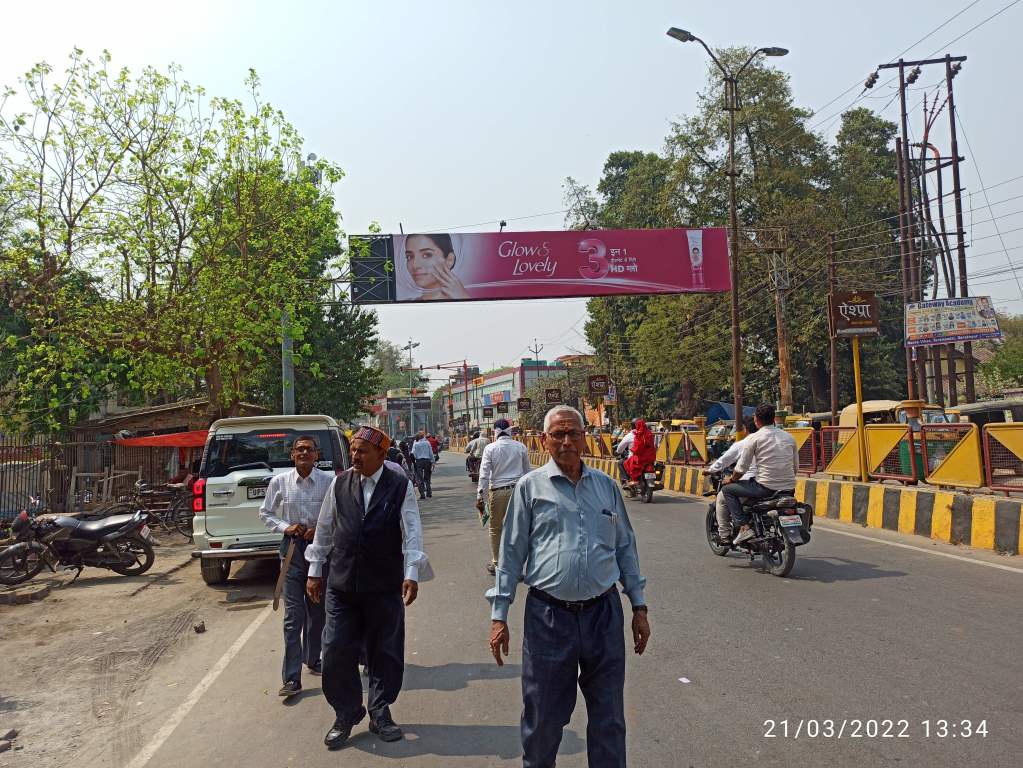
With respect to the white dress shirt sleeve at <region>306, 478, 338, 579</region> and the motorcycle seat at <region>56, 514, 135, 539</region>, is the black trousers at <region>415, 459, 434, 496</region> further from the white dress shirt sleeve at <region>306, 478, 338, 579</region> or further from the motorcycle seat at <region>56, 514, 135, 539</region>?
the white dress shirt sleeve at <region>306, 478, 338, 579</region>

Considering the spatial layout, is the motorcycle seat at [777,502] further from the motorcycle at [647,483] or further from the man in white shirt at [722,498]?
the motorcycle at [647,483]

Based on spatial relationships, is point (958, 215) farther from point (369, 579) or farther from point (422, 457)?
point (369, 579)

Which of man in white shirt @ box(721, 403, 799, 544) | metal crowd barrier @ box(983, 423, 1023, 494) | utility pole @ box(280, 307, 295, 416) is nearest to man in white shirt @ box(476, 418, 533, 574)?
man in white shirt @ box(721, 403, 799, 544)

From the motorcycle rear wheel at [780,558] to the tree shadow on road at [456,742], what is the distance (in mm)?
4487

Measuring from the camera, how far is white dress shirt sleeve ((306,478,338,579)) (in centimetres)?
480

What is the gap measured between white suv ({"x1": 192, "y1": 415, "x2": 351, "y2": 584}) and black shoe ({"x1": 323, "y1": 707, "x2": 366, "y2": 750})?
4701mm

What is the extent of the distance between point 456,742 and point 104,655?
434 centimetres

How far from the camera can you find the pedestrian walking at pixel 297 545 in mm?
5496

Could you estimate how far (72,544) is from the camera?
10984 millimetres

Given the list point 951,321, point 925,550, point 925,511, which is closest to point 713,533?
point 925,550

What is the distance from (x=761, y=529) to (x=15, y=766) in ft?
21.9

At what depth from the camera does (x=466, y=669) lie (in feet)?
19.0

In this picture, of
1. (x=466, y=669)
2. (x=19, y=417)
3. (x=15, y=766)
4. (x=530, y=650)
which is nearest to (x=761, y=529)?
(x=466, y=669)

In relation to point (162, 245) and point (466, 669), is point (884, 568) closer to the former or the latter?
point (466, 669)
